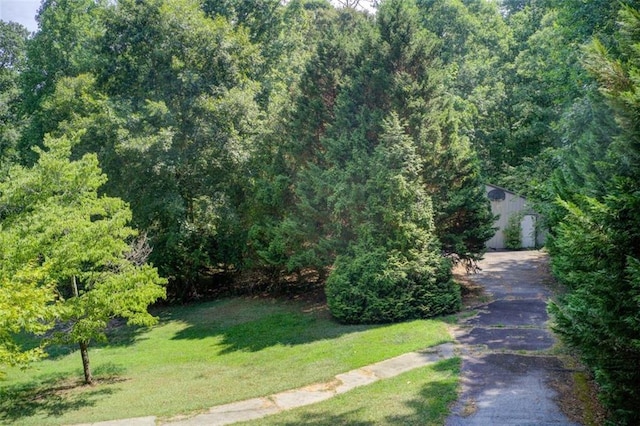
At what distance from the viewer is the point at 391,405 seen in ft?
26.2

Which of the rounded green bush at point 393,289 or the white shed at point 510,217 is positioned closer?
the rounded green bush at point 393,289

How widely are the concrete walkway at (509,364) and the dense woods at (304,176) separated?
1.13 m

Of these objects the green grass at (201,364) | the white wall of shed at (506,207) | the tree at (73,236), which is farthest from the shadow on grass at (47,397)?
the white wall of shed at (506,207)

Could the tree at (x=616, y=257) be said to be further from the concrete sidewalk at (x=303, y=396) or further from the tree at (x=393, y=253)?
the tree at (x=393, y=253)

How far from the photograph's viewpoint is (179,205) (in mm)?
18078

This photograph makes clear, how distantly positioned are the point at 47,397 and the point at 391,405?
7614mm

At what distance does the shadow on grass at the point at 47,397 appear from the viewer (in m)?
10.2

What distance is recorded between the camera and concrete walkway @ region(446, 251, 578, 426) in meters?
7.41

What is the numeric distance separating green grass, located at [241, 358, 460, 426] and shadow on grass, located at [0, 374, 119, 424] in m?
4.57

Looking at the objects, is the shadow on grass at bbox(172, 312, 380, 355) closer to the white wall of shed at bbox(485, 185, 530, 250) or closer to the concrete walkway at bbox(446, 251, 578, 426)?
the concrete walkway at bbox(446, 251, 578, 426)

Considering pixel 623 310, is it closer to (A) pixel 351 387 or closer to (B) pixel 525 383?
(B) pixel 525 383

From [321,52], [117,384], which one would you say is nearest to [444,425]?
[117,384]

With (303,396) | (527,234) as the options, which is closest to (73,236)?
(303,396)

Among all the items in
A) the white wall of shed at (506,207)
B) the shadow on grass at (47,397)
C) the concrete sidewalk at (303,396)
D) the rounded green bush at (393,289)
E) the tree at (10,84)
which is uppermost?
the tree at (10,84)
